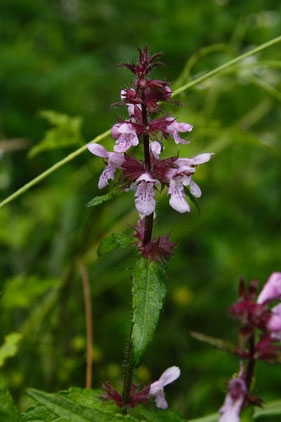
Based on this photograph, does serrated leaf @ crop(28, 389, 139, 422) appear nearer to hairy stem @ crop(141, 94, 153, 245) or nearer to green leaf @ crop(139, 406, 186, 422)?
green leaf @ crop(139, 406, 186, 422)

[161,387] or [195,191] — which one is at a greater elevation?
[195,191]

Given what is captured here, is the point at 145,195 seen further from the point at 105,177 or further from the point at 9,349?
the point at 9,349

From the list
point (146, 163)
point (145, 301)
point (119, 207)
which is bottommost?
point (145, 301)

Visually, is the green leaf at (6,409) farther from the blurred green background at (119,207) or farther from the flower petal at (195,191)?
the blurred green background at (119,207)

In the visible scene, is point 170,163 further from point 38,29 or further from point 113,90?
point 38,29

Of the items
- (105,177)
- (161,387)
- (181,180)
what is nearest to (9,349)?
(161,387)
